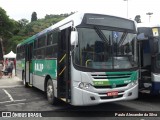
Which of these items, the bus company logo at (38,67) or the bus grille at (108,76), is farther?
the bus company logo at (38,67)

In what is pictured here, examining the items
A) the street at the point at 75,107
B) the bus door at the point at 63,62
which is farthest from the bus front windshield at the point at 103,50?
the street at the point at 75,107

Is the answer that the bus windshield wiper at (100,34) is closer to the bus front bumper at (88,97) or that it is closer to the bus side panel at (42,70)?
the bus front bumper at (88,97)

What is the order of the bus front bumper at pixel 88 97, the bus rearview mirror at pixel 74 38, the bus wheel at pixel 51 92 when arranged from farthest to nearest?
the bus wheel at pixel 51 92 < the bus front bumper at pixel 88 97 < the bus rearview mirror at pixel 74 38

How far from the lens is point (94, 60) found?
836 cm

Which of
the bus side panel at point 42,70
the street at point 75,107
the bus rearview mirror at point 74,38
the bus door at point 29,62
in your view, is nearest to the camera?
the bus rearview mirror at point 74,38

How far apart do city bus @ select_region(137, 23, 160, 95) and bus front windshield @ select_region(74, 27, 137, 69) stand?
190 centimetres

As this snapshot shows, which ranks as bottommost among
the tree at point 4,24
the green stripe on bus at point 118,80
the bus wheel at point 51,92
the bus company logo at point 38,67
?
the bus wheel at point 51,92

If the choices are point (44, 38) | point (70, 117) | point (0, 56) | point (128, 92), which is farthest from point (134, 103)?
point (0, 56)

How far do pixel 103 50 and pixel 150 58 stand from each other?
3242 millimetres

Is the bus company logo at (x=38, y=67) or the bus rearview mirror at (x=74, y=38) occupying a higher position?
the bus rearview mirror at (x=74, y=38)

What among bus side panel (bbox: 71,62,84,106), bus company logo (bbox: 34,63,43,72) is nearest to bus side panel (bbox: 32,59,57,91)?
bus company logo (bbox: 34,63,43,72)

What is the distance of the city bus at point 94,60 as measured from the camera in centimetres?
827

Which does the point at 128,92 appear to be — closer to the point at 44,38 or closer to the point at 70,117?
the point at 70,117

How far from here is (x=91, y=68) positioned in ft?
27.1
